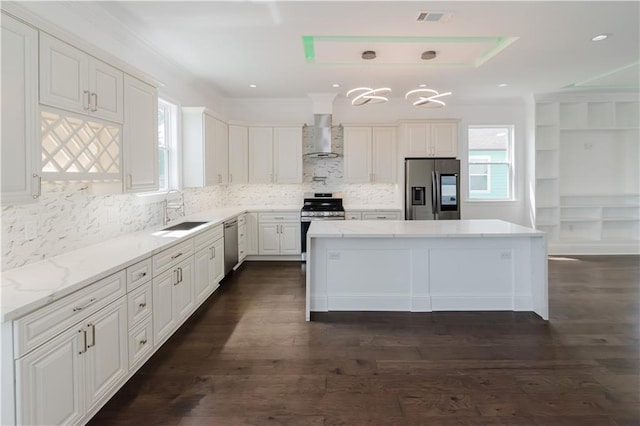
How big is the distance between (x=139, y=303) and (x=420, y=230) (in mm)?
2611

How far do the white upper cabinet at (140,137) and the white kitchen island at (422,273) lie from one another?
1.69 meters

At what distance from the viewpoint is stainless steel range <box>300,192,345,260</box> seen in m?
5.98

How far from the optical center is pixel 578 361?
8.95 feet

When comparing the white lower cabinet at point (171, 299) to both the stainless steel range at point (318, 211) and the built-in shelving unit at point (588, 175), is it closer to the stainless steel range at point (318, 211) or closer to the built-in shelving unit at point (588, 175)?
the stainless steel range at point (318, 211)

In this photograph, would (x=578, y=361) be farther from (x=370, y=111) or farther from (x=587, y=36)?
(x=370, y=111)

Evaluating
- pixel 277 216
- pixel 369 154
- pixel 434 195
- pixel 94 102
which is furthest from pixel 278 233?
pixel 94 102

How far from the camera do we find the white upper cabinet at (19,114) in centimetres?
178

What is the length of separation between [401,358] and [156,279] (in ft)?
6.57

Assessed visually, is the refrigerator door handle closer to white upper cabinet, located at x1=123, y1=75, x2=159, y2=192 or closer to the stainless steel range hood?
the stainless steel range hood

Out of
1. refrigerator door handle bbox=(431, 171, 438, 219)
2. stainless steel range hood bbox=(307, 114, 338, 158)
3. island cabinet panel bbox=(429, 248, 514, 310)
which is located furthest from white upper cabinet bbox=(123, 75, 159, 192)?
refrigerator door handle bbox=(431, 171, 438, 219)

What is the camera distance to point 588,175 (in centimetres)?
666

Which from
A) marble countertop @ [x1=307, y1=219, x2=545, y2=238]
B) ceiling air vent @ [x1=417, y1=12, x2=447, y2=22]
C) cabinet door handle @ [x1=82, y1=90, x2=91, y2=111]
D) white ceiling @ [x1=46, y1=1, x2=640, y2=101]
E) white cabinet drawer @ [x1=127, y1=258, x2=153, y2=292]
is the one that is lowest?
white cabinet drawer @ [x1=127, y1=258, x2=153, y2=292]

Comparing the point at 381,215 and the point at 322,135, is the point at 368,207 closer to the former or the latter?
the point at 381,215

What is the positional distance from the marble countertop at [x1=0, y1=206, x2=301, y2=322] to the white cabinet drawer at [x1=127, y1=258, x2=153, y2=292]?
49 mm
